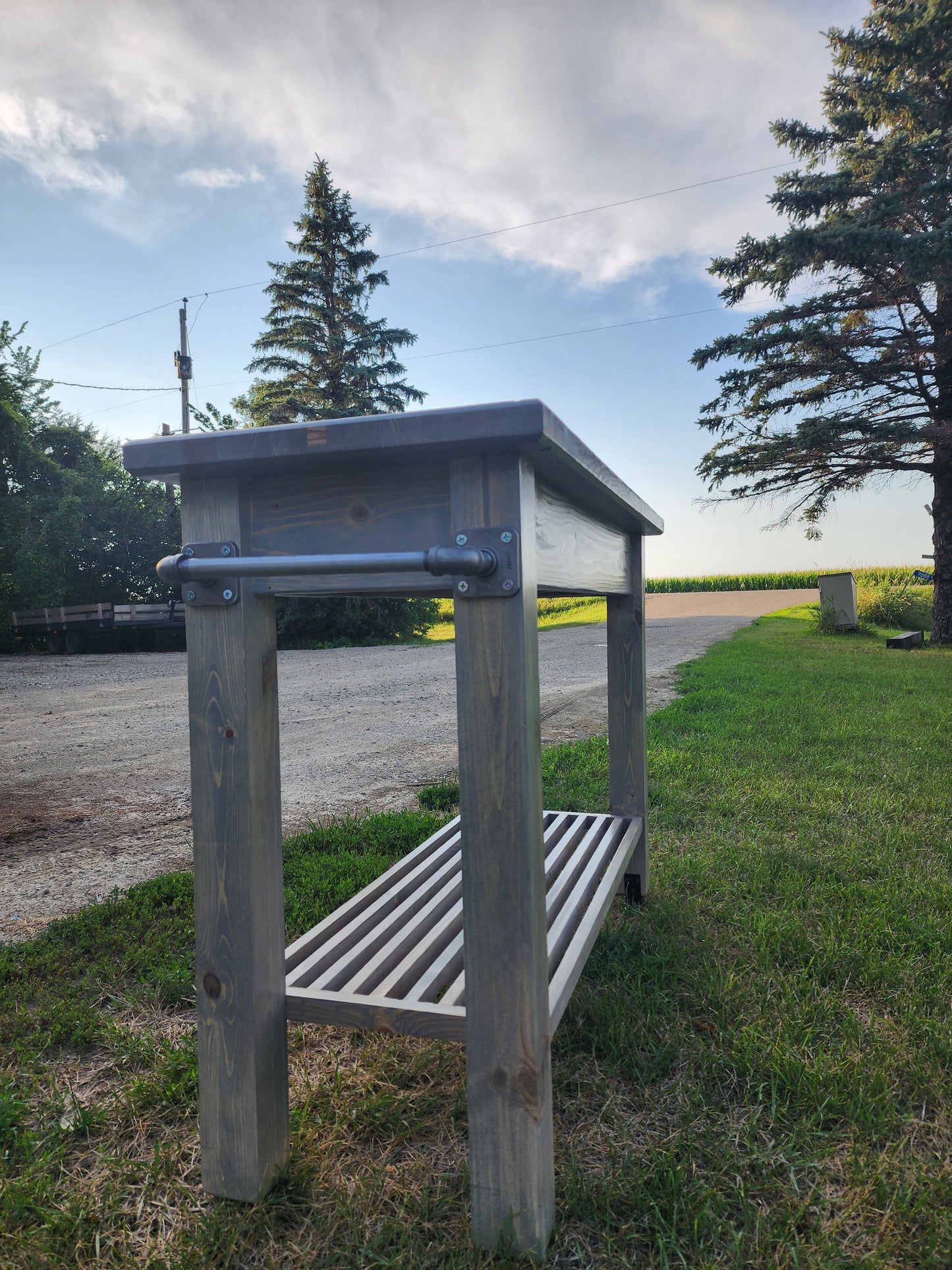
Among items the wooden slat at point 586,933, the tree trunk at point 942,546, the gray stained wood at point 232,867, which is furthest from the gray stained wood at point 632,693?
the tree trunk at point 942,546

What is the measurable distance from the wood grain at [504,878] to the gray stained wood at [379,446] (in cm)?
6

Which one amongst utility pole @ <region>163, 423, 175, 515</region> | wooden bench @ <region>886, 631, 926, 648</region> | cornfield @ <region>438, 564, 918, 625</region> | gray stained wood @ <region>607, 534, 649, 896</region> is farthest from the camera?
cornfield @ <region>438, 564, 918, 625</region>

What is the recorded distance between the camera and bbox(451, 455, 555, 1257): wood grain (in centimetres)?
108

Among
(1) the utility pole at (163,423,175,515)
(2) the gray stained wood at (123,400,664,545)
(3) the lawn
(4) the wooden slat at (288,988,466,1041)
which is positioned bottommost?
(3) the lawn

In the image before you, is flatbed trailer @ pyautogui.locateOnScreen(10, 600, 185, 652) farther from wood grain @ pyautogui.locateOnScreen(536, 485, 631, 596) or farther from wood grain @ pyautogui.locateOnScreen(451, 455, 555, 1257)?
wood grain @ pyautogui.locateOnScreen(451, 455, 555, 1257)

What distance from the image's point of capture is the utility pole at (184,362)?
19.5 meters

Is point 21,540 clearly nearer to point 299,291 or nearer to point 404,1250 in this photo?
point 299,291

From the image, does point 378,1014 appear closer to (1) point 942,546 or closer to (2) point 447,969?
(2) point 447,969

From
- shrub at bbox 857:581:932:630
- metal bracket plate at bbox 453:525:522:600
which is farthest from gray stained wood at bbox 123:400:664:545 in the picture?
shrub at bbox 857:581:932:630

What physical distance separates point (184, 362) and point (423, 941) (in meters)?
21.0

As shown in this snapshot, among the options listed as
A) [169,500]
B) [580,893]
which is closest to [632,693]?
[580,893]

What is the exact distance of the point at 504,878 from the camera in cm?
110

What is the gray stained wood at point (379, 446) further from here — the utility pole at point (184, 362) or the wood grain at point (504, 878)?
the utility pole at point (184, 362)

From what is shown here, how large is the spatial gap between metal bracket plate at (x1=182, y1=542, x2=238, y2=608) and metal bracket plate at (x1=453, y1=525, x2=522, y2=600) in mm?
400
